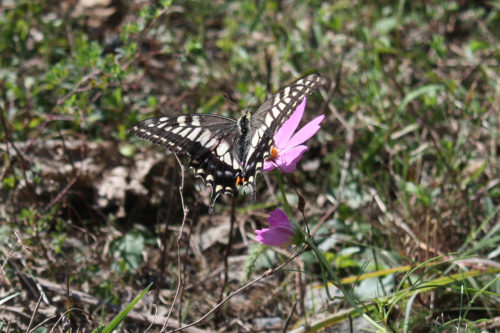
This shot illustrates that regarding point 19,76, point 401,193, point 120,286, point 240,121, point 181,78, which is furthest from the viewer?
point 181,78

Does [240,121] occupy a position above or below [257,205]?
above

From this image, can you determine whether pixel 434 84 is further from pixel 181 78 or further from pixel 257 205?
pixel 181 78

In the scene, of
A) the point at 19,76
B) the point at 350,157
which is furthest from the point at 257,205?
the point at 19,76

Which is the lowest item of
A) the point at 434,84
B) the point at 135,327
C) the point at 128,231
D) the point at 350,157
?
the point at 135,327

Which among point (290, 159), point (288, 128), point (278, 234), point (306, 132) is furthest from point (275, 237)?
point (288, 128)

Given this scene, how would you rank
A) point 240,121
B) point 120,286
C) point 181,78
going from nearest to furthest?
point 240,121 < point 120,286 < point 181,78

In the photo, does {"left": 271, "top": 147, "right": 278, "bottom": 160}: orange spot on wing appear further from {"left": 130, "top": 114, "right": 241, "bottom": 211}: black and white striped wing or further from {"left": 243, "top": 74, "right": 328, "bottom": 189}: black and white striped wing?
{"left": 130, "top": 114, "right": 241, "bottom": 211}: black and white striped wing
